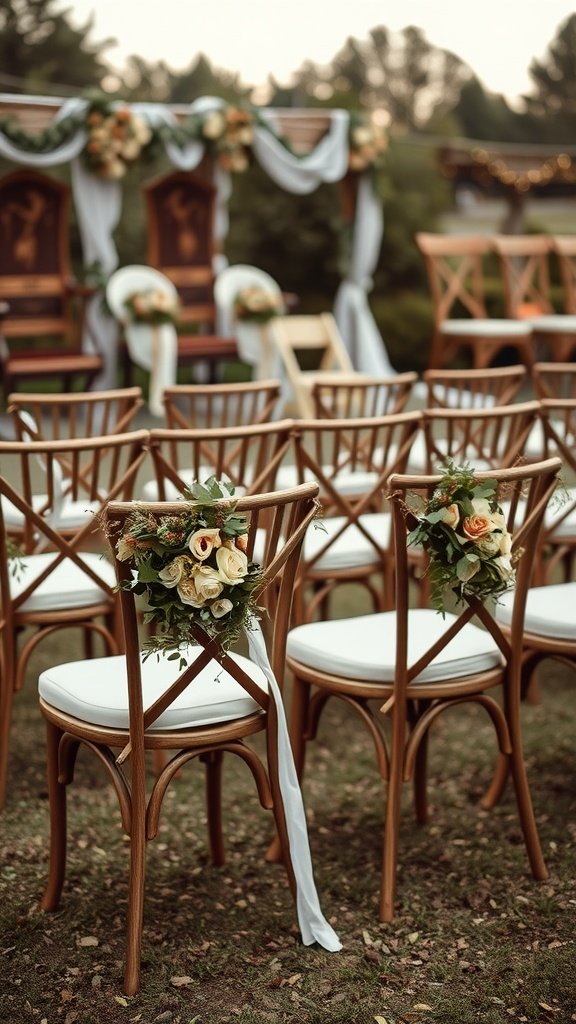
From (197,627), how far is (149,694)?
0.23m

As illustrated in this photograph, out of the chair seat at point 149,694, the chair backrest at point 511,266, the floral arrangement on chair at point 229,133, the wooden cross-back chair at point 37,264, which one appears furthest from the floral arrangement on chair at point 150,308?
the chair seat at point 149,694

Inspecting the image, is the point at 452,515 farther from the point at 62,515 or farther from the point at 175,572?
the point at 62,515

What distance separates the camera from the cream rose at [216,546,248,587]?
2.34 metres

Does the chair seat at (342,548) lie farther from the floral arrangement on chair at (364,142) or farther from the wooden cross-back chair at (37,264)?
the floral arrangement on chair at (364,142)

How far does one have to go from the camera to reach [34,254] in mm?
9133

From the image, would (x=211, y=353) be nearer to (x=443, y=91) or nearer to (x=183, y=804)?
(x=183, y=804)

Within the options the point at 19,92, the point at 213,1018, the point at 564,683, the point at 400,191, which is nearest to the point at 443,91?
the point at 400,191

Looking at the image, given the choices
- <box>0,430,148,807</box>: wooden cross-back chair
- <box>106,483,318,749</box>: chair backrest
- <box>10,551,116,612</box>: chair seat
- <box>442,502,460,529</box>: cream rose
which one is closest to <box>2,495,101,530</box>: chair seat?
<box>0,430,148,807</box>: wooden cross-back chair

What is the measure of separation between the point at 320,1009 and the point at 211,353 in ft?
23.1

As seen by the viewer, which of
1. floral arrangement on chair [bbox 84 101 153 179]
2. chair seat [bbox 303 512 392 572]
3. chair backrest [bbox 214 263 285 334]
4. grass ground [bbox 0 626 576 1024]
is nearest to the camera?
grass ground [bbox 0 626 576 1024]

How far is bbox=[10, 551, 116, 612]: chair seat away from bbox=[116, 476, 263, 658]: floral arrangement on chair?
0.93 metres

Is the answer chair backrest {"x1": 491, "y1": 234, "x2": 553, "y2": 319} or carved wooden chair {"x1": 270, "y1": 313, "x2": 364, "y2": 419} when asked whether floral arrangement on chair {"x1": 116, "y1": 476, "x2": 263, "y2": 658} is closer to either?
carved wooden chair {"x1": 270, "y1": 313, "x2": 364, "y2": 419}

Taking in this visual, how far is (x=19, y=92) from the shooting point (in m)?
14.7

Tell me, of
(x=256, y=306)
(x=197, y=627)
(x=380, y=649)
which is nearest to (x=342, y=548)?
(x=380, y=649)
